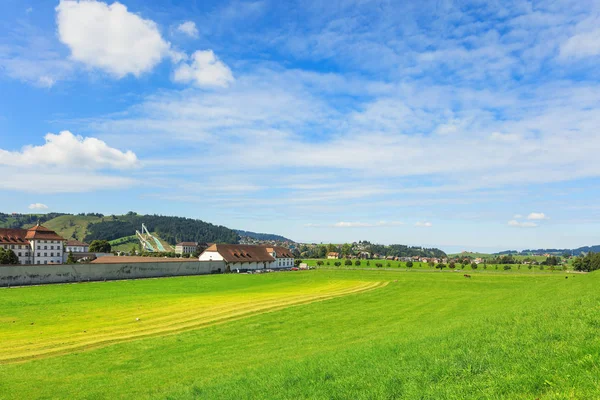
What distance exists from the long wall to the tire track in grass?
31.7m

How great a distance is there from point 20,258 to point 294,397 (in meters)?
122

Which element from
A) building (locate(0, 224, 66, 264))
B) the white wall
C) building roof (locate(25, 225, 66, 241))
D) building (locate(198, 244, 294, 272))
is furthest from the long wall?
building roof (locate(25, 225, 66, 241))

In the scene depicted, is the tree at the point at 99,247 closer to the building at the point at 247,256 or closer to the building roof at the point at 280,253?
the building at the point at 247,256

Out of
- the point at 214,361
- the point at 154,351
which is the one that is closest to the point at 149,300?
the point at 154,351

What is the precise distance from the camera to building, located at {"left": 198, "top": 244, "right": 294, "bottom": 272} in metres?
111

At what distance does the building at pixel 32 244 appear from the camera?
4102 inches

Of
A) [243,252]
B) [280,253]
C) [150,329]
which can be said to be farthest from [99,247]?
[150,329]

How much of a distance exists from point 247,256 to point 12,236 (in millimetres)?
63448

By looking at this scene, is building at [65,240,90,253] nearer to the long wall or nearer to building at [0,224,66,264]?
building at [0,224,66,264]

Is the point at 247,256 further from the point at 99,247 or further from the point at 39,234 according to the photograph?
the point at 99,247

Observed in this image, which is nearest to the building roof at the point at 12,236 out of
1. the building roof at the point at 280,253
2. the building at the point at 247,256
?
the building at the point at 247,256

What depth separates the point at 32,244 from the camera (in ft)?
352

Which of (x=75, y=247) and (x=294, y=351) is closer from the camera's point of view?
(x=294, y=351)

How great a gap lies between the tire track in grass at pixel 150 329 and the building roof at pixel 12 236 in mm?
91128
